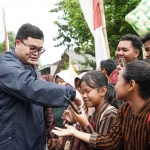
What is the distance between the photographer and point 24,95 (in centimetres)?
265

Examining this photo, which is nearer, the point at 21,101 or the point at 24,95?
the point at 24,95

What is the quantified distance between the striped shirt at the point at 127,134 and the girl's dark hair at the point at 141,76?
0.27 ft

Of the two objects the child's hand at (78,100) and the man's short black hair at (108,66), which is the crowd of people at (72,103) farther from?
the man's short black hair at (108,66)

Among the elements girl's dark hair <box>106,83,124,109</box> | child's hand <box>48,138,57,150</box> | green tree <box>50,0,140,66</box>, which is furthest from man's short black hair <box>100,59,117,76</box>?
green tree <box>50,0,140,66</box>

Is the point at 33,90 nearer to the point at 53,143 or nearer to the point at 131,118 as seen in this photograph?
the point at 131,118

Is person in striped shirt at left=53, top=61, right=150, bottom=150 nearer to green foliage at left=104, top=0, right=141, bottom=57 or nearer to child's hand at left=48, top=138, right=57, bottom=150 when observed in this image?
child's hand at left=48, top=138, right=57, bottom=150

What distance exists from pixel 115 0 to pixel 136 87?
12.5 meters

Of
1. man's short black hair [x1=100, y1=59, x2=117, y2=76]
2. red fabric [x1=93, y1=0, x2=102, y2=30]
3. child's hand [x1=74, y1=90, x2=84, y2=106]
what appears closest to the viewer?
child's hand [x1=74, y1=90, x2=84, y2=106]

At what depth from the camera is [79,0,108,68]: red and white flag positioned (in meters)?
5.37

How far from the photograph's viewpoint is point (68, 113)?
3.11m

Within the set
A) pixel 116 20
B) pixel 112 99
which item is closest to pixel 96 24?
pixel 112 99

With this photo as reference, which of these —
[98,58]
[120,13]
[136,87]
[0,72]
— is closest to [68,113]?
[0,72]

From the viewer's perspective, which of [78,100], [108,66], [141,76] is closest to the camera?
[141,76]

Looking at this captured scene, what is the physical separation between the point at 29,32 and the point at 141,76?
1131 mm
